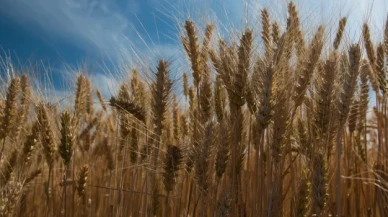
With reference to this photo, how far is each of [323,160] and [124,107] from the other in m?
1.22

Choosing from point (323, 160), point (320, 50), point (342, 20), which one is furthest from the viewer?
point (342, 20)

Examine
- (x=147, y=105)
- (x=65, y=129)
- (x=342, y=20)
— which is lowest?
(x=65, y=129)

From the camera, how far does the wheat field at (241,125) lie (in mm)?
2008

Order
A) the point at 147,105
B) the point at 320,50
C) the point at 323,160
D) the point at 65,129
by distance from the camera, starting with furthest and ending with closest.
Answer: the point at 147,105
the point at 65,129
the point at 320,50
the point at 323,160

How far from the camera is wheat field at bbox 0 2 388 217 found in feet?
6.59

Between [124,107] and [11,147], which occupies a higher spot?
[124,107]

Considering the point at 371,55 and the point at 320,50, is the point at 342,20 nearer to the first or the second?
the point at 371,55

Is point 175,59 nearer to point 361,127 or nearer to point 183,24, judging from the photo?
point 183,24

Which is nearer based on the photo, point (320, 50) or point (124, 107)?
point (320, 50)

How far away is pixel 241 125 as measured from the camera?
7.60ft

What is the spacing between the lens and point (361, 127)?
12.4 feet

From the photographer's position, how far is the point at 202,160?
2105 mm

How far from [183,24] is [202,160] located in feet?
3.58

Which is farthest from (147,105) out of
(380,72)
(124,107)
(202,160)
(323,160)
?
(380,72)
